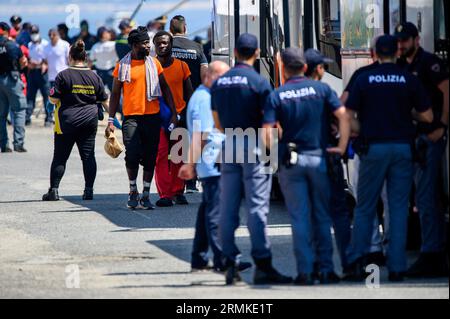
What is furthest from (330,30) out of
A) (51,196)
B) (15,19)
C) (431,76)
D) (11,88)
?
(15,19)

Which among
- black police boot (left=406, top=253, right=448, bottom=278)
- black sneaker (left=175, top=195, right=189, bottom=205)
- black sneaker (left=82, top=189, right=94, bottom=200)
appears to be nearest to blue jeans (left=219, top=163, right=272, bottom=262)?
black police boot (left=406, top=253, right=448, bottom=278)

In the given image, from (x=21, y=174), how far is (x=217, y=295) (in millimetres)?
10207

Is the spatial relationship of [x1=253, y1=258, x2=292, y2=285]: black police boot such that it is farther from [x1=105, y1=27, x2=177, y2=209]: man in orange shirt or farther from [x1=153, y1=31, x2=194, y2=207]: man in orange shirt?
[x1=153, y1=31, x2=194, y2=207]: man in orange shirt

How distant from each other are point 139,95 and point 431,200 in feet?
17.1

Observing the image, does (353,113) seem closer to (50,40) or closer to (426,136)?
(426,136)

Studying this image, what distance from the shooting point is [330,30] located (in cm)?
→ 1361

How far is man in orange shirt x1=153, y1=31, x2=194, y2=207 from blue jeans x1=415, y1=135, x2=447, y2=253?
5262 millimetres

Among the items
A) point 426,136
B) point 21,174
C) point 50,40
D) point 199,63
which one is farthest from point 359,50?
point 50,40

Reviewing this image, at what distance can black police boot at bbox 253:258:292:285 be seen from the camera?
969 cm

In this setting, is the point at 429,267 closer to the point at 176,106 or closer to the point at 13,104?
the point at 176,106

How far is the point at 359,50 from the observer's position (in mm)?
11961

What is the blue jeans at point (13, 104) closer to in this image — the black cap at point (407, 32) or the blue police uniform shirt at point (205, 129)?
the blue police uniform shirt at point (205, 129)

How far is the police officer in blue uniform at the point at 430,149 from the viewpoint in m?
9.80

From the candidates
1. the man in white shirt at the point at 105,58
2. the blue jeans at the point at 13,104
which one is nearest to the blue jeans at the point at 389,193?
the blue jeans at the point at 13,104
